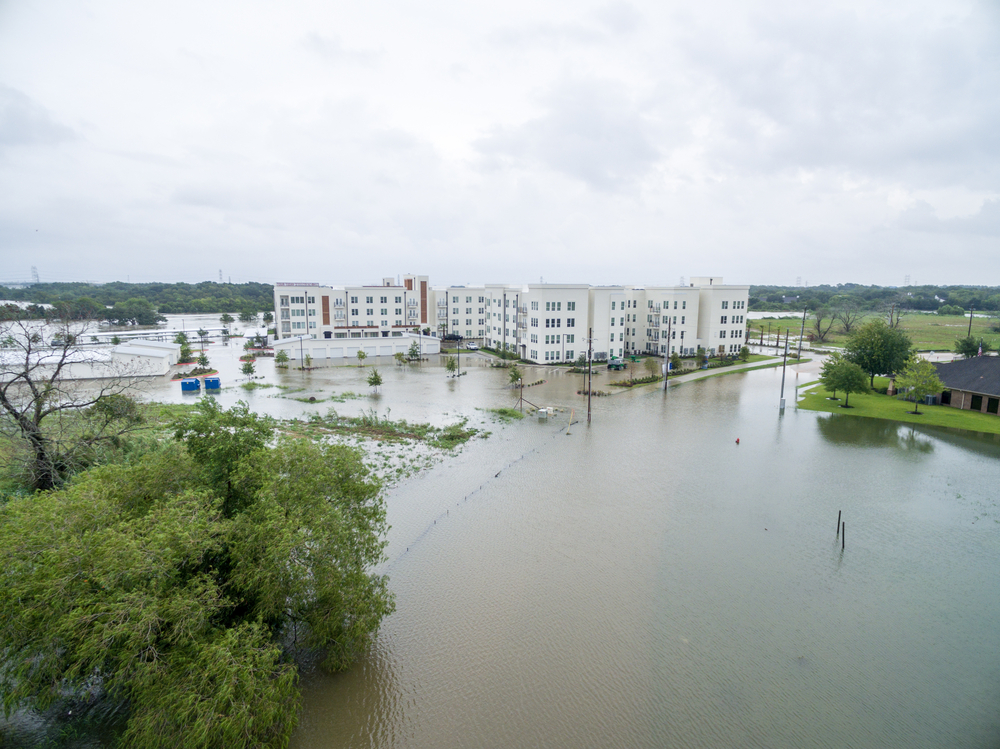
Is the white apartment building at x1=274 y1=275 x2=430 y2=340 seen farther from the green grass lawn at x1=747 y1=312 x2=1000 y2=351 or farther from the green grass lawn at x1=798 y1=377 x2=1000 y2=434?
the green grass lawn at x1=747 y1=312 x2=1000 y2=351

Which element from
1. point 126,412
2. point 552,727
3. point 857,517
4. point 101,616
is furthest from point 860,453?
point 126,412

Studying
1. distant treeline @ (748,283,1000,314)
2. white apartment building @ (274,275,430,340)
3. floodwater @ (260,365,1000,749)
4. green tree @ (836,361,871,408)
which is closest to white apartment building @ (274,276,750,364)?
white apartment building @ (274,275,430,340)

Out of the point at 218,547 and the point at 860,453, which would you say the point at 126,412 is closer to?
the point at 218,547

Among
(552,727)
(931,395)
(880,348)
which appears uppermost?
(880,348)

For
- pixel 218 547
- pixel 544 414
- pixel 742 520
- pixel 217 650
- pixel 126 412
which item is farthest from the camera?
pixel 544 414

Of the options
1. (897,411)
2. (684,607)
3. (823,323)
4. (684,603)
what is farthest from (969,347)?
(684,607)

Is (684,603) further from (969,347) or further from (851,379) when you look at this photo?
(969,347)
